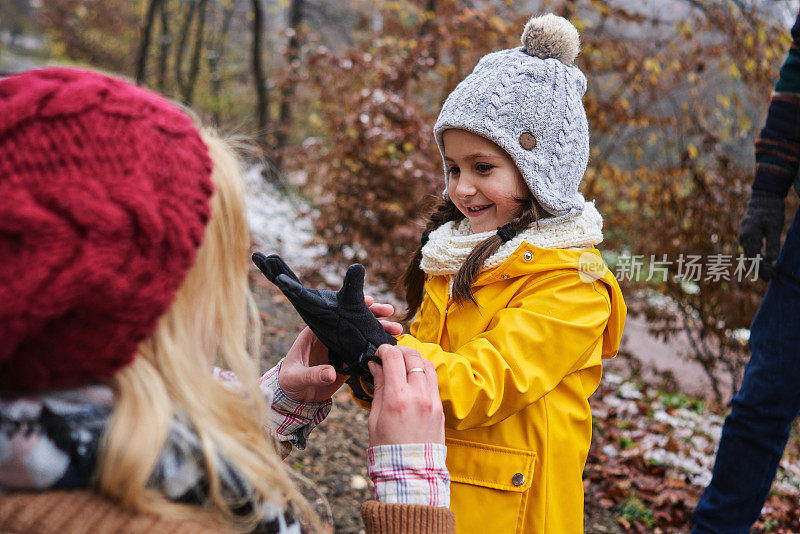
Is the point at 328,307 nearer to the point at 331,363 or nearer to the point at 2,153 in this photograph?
the point at 331,363

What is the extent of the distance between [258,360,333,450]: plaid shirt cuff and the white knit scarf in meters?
0.56

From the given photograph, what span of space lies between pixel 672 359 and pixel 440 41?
160 inches

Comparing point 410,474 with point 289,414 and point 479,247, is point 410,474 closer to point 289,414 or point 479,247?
point 289,414

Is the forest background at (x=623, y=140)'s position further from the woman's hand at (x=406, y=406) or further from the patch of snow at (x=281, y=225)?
the woman's hand at (x=406, y=406)

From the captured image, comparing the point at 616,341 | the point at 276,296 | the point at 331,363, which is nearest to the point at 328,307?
the point at 331,363

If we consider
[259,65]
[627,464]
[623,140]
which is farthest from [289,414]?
[259,65]

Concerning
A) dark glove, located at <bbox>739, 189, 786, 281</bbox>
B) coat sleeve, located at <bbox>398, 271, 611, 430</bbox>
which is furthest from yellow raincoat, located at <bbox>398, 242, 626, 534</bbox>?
dark glove, located at <bbox>739, 189, 786, 281</bbox>

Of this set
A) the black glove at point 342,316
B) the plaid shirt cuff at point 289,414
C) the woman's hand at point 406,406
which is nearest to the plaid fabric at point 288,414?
the plaid shirt cuff at point 289,414

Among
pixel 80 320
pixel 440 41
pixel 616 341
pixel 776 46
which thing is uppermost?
pixel 776 46

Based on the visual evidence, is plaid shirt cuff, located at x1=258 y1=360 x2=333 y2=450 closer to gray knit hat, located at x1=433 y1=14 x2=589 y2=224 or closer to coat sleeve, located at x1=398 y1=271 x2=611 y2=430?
coat sleeve, located at x1=398 y1=271 x2=611 y2=430

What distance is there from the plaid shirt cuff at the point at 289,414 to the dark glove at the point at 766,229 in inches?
76.4

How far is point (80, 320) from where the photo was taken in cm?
94

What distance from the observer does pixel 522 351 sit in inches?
65.0

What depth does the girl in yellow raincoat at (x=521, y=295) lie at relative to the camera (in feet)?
5.47
